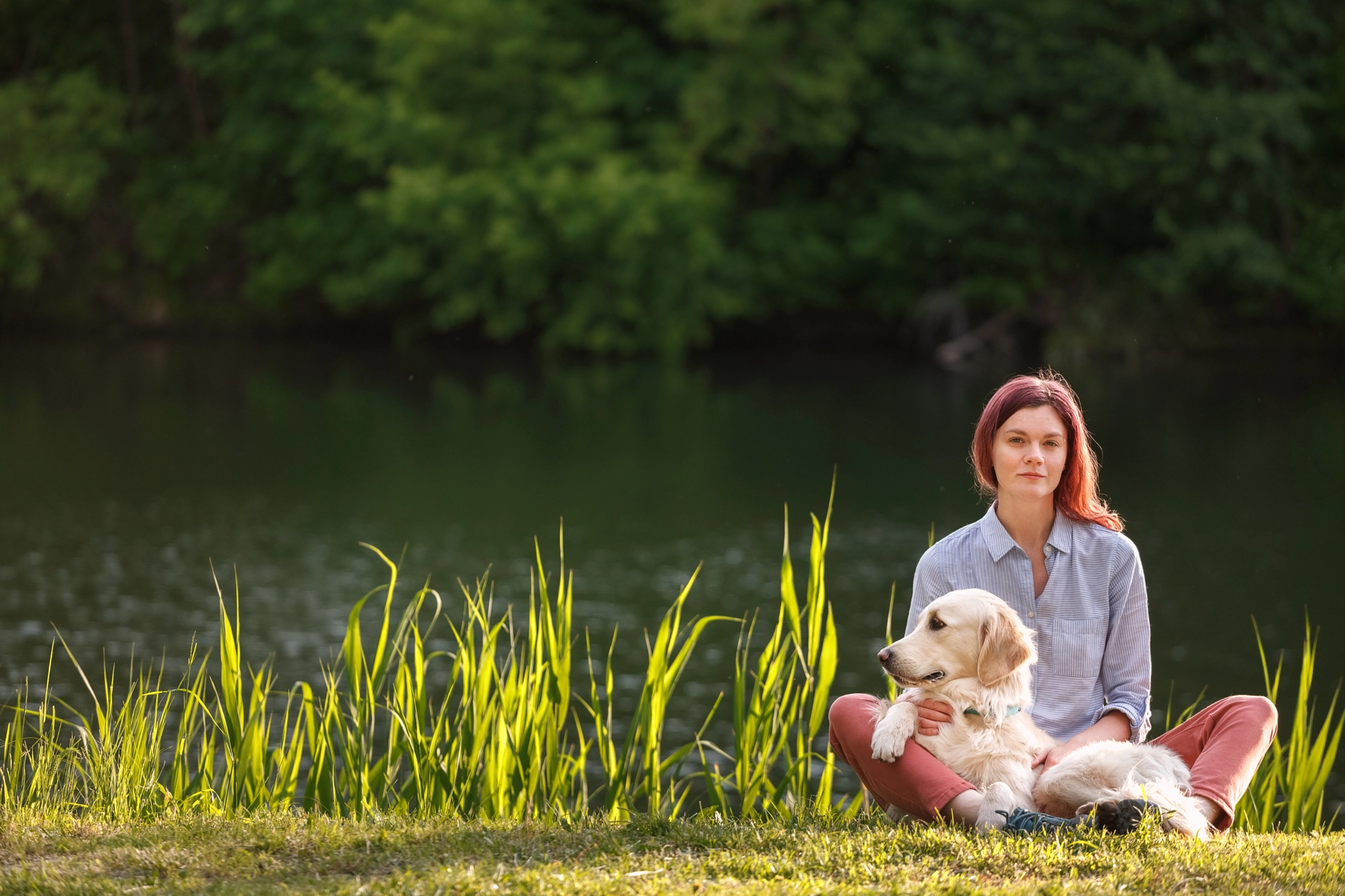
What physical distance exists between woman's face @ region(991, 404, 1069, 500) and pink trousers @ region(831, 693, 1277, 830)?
653 mm

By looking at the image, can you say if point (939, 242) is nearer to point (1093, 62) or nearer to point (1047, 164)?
point (1047, 164)

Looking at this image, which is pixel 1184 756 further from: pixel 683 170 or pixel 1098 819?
pixel 683 170

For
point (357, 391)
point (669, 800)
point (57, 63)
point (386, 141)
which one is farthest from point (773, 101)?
point (669, 800)

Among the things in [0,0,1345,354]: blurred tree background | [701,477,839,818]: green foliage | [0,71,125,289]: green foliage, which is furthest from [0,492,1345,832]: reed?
[0,71,125,289]: green foliage

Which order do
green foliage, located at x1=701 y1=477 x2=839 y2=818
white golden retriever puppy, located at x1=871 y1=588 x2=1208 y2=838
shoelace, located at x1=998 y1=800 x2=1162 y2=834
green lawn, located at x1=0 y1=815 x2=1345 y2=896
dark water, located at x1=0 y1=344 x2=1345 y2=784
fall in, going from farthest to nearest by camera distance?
dark water, located at x1=0 y1=344 x2=1345 y2=784, green foliage, located at x1=701 y1=477 x2=839 y2=818, white golden retriever puppy, located at x1=871 y1=588 x2=1208 y2=838, shoelace, located at x1=998 y1=800 x2=1162 y2=834, green lawn, located at x1=0 y1=815 x2=1345 y2=896

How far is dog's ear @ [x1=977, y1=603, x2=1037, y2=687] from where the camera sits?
3418 mm

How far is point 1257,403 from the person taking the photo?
82.7 feet

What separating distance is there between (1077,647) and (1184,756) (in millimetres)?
378

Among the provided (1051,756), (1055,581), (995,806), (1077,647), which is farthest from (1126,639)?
(995,806)

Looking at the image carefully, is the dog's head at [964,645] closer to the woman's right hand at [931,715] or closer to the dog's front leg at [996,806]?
the woman's right hand at [931,715]

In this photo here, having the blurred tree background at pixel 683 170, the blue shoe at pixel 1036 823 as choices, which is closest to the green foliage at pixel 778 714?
the blue shoe at pixel 1036 823

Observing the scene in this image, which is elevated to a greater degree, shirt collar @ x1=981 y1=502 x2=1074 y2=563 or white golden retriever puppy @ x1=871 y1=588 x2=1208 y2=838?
shirt collar @ x1=981 y1=502 x2=1074 y2=563

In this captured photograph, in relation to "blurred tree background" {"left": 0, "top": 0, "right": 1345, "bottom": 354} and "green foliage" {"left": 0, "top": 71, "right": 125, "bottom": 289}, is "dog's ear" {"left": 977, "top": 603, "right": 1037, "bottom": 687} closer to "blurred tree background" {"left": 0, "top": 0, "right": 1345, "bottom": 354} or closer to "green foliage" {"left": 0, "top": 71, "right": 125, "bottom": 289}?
"blurred tree background" {"left": 0, "top": 0, "right": 1345, "bottom": 354}

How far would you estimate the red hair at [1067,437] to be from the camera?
12.5 ft
